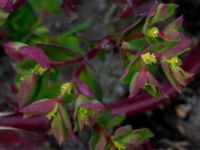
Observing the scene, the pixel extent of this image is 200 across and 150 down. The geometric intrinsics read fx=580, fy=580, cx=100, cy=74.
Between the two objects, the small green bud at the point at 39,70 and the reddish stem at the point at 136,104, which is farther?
the reddish stem at the point at 136,104

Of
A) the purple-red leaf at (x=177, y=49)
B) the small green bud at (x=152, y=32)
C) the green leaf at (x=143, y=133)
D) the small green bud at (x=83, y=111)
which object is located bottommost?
the green leaf at (x=143, y=133)

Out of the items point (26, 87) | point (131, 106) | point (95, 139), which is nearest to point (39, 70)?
point (26, 87)

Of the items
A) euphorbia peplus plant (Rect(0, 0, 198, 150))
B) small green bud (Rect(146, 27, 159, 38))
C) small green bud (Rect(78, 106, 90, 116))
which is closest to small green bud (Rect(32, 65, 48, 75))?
euphorbia peplus plant (Rect(0, 0, 198, 150))

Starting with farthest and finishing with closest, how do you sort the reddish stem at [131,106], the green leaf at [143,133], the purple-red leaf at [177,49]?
1. the reddish stem at [131,106]
2. the green leaf at [143,133]
3. the purple-red leaf at [177,49]

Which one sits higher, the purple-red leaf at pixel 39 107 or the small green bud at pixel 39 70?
the small green bud at pixel 39 70

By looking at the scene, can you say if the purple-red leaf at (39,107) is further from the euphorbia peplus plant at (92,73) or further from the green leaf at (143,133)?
the green leaf at (143,133)

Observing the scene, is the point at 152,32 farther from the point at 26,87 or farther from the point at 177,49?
the point at 26,87

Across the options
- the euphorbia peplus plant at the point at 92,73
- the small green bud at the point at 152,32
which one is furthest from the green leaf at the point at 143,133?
the small green bud at the point at 152,32

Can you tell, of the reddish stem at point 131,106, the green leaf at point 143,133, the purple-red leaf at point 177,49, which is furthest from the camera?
the reddish stem at point 131,106
